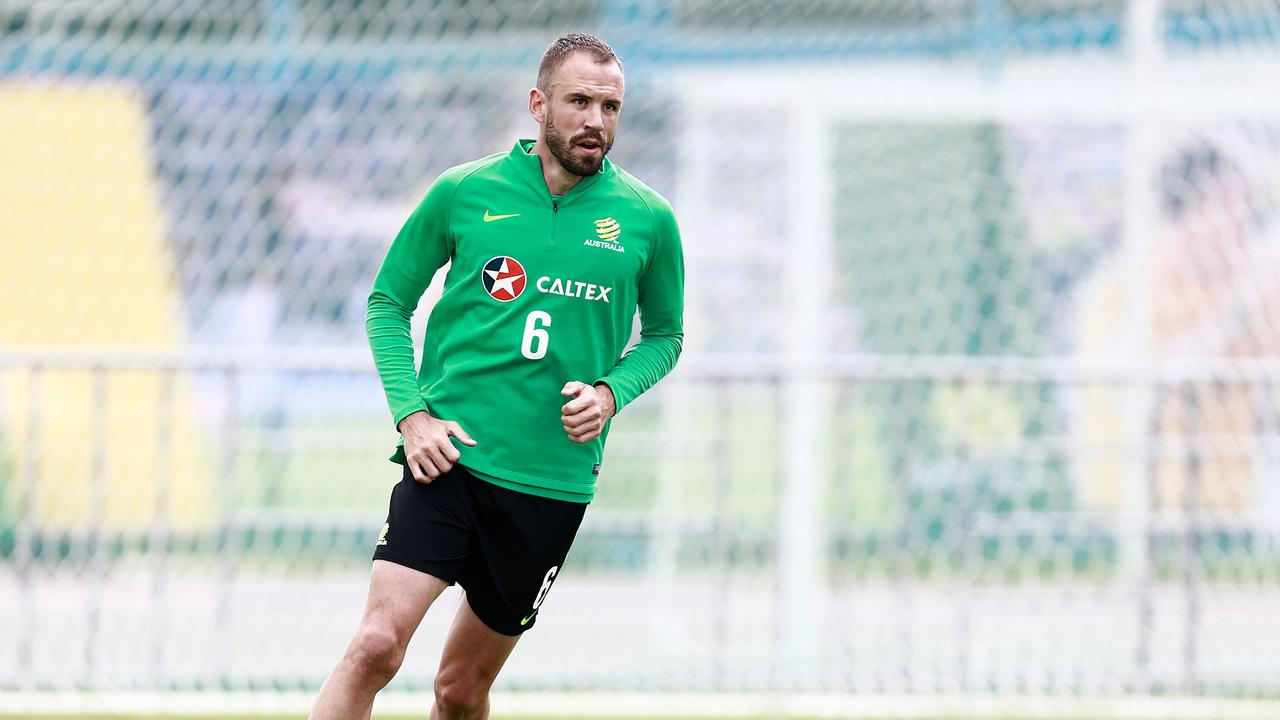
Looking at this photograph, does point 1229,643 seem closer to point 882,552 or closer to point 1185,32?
point 882,552

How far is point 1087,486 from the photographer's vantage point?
921 cm

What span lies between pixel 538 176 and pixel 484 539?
32.8 inches

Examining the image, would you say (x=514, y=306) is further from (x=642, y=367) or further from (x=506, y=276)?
(x=642, y=367)

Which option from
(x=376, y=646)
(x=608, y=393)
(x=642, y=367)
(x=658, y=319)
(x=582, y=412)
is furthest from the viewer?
(x=658, y=319)

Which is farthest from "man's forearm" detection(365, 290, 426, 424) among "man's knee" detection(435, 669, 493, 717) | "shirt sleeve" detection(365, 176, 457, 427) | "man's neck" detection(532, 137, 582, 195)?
"man's knee" detection(435, 669, 493, 717)

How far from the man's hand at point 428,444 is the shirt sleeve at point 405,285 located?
3 cm

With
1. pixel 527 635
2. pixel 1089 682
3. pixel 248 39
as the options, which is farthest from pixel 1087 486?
pixel 248 39

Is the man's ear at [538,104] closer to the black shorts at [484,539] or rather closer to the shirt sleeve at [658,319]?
the shirt sleeve at [658,319]

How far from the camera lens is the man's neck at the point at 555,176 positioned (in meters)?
3.74

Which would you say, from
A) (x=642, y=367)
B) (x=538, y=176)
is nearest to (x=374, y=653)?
(x=642, y=367)

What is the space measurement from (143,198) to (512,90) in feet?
6.72

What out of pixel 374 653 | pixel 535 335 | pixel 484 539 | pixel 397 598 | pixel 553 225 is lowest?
pixel 374 653

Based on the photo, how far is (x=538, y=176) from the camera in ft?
12.3

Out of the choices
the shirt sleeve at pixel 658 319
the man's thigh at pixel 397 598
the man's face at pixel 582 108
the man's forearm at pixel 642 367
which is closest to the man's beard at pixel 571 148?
the man's face at pixel 582 108
